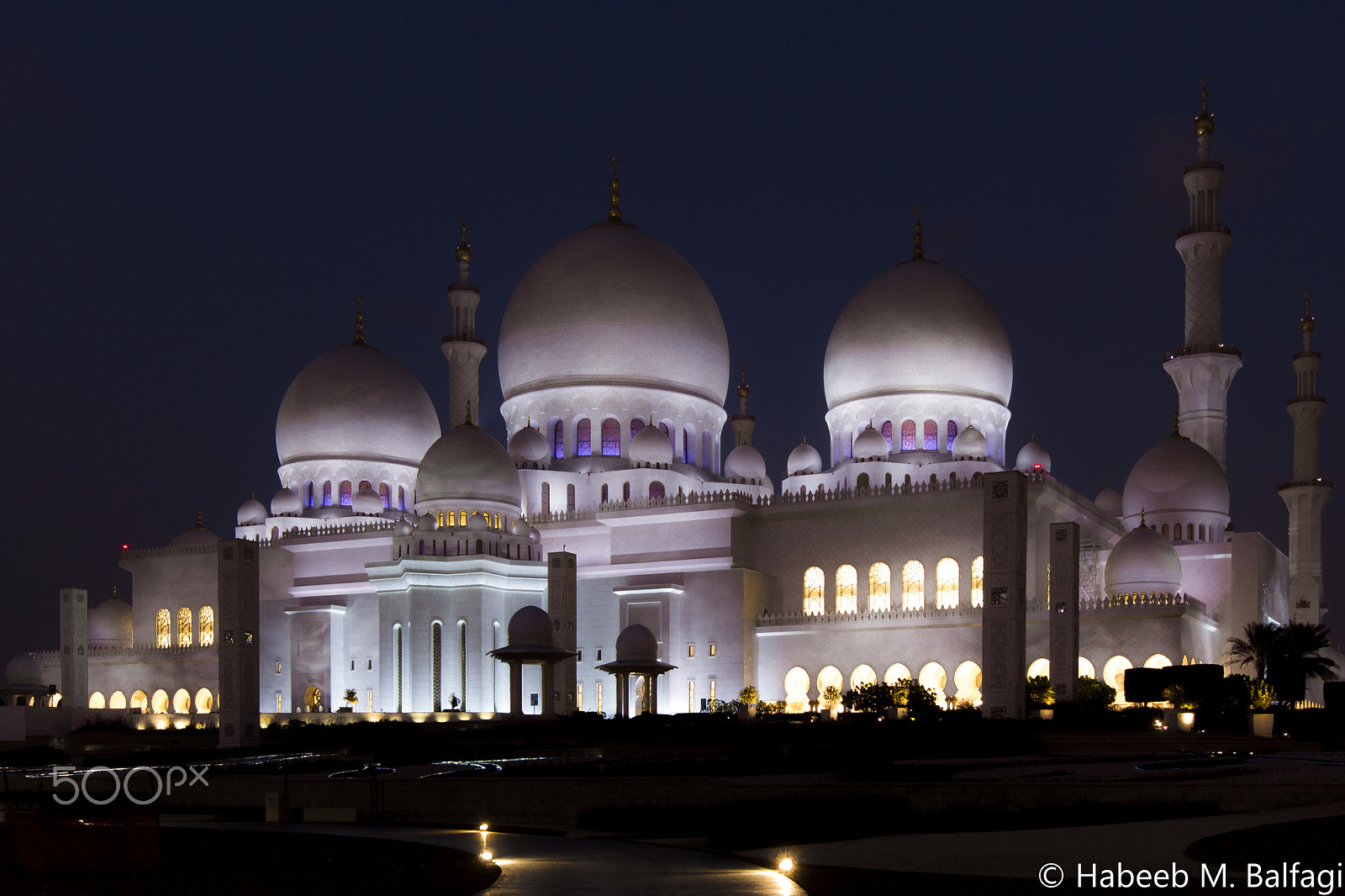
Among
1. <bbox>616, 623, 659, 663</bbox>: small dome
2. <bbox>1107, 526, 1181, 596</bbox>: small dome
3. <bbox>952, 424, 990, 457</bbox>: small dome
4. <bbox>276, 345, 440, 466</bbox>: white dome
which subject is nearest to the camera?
<bbox>616, 623, 659, 663</bbox>: small dome

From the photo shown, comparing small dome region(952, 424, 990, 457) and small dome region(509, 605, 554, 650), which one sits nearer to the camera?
small dome region(509, 605, 554, 650)

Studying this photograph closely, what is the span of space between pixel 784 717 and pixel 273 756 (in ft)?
44.7

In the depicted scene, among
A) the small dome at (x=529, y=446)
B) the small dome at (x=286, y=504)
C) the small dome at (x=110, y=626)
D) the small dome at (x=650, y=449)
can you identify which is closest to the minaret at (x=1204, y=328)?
the small dome at (x=650, y=449)

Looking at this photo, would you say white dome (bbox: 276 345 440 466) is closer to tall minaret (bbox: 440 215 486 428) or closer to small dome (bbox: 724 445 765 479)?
tall minaret (bbox: 440 215 486 428)

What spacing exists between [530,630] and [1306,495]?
29.8 m

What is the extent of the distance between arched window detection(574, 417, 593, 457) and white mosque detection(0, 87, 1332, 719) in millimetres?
88

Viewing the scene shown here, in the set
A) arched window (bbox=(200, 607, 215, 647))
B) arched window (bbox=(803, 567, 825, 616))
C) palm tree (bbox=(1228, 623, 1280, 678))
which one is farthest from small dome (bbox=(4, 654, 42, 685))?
palm tree (bbox=(1228, 623, 1280, 678))

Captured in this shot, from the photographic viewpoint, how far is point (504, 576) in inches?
1676

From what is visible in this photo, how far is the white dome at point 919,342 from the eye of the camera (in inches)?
1804

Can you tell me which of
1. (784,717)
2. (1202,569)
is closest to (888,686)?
(784,717)

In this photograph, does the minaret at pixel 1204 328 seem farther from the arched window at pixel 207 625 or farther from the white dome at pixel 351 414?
the arched window at pixel 207 625

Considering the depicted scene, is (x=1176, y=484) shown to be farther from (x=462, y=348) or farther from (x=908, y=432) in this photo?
(x=462, y=348)

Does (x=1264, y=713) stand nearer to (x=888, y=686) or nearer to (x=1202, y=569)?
(x=888, y=686)

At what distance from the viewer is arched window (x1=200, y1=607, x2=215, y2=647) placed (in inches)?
1932
